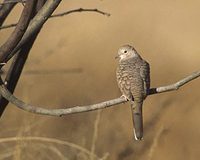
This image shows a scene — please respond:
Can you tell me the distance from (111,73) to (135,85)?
5872mm

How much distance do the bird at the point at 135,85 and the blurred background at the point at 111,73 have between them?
1983 mm

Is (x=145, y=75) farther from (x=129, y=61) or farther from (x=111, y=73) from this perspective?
(x=111, y=73)

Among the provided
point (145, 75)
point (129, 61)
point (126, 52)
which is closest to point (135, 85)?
point (145, 75)

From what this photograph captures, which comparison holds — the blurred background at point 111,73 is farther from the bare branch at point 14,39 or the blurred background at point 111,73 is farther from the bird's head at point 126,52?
the bare branch at point 14,39

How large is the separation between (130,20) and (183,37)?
98cm

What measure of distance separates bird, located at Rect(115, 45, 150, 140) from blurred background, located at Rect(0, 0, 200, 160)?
198cm

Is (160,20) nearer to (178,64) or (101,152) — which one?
(178,64)

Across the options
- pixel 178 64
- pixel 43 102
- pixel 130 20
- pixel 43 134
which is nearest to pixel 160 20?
pixel 130 20

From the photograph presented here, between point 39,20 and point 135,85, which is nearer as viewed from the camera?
point 39,20

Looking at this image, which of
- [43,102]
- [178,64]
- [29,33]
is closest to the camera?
[29,33]

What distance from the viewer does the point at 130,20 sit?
34.0 feet

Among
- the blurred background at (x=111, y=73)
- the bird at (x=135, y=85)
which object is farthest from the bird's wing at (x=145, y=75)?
the blurred background at (x=111, y=73)

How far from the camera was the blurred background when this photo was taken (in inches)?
262

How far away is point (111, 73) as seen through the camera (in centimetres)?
898
